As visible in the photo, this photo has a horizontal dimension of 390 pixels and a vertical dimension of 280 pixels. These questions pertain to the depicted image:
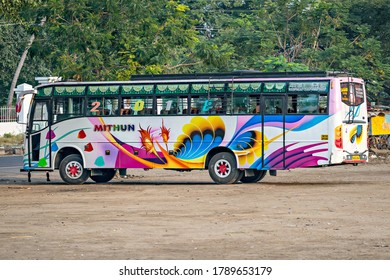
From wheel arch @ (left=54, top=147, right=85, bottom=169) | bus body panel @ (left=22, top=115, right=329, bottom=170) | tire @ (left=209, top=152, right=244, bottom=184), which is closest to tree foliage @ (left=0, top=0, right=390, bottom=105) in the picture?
bus body panel @ (left=22, top=115, right=329, bottom=170)

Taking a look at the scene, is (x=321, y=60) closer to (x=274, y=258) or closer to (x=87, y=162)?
(x=87, y=162)

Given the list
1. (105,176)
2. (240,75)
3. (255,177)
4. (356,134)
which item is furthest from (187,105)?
(356,134)

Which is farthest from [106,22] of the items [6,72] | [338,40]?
[6,72]

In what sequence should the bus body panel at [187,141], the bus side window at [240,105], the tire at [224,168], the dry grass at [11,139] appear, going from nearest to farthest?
the bus body panel at [187,141] < the tire at [224,168] < the bus side window at [240,105] < the dry grass at [11,139]

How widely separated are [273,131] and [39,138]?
6768mm

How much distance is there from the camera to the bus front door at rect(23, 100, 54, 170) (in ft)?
102

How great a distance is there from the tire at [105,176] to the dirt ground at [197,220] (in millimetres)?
417

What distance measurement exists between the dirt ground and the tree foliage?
6.16 metres

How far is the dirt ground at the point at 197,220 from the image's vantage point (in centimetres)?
1457

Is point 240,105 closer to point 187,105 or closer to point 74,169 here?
point 187,105

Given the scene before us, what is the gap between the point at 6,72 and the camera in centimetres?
7500

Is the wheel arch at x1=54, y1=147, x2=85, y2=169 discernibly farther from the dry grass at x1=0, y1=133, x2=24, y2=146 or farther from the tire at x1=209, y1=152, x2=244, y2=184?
the dry grass at x1=0, y1=133, x2=24, y2=146

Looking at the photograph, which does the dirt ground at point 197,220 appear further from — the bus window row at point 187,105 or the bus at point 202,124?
the bus window row at point 187,105

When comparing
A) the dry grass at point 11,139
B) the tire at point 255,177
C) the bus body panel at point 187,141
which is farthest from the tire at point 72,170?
the dry grass at point 11,139
